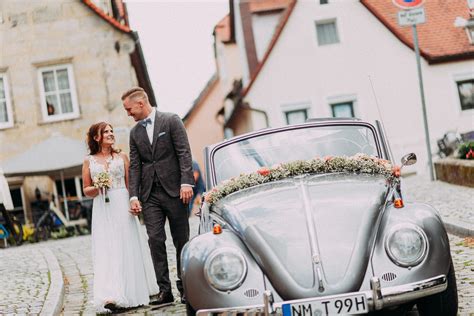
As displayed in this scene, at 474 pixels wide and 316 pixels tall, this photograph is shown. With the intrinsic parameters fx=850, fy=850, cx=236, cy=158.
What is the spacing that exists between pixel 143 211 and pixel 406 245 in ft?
10.8

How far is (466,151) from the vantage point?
668 inches

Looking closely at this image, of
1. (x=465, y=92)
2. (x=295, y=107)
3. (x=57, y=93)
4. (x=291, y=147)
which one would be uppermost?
(x=57, y=93)

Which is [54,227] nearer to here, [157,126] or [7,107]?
[7,107]

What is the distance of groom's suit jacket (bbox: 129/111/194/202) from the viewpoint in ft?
25.3

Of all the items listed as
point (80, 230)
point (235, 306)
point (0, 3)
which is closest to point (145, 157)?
point (235, 306)

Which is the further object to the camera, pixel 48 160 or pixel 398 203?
pixel 48 160

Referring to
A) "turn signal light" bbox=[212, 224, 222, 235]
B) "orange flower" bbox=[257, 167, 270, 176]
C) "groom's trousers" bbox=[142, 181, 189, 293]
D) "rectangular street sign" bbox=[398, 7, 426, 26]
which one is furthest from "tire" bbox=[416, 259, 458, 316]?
"rectangular street sign" bbox=[398, 7, 426, 26]

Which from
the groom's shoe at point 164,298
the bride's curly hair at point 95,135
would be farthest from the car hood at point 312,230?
the bride's curly hair at point 95,135

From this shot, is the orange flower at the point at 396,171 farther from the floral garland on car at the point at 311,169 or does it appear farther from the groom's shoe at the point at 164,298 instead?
the groom's shoe at the point at 164,298

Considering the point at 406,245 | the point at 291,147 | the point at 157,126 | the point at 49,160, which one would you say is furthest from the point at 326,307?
the point at 49,160

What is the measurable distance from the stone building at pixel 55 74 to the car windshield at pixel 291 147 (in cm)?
1941

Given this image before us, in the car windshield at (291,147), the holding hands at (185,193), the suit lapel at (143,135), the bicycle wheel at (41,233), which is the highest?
the suit lapel at (143,135)

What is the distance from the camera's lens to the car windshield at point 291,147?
6.70 meters

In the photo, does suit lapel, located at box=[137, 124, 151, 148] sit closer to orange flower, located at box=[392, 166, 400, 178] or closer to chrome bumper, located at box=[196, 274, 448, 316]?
orange flower, located at box=[392, 166, 400, 178]
